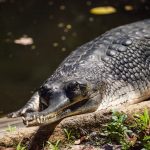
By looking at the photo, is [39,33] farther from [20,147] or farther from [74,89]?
[20,147]

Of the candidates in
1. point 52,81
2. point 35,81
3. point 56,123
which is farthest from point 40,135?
point 35,81

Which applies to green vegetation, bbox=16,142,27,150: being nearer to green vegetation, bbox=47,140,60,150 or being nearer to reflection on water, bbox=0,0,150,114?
green vegetation, bbox=47,140,60,150

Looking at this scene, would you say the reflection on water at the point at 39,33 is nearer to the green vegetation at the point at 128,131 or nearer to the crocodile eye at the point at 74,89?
the crocodile eye at the point at 74,89

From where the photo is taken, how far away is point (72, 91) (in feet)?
16.7

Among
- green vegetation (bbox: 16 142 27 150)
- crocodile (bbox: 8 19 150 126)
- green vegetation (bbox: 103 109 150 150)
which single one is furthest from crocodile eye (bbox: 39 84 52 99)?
green vegetation (bbox: 103 109 150 150)

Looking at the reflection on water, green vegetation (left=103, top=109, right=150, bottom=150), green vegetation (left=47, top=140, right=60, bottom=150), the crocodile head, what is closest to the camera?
green vegetation (left=103, top=109, right=150, bottom=150)

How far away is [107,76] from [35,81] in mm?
1869

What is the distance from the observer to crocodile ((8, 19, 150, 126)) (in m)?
5.05

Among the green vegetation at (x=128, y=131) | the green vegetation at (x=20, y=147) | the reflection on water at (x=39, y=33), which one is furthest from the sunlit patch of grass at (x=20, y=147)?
the reflection on water at (x=39, y=33)

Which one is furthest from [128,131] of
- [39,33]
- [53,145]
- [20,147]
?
[39,33]

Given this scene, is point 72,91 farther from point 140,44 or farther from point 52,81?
point 140,44

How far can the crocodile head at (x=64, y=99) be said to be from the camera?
15.6 feet

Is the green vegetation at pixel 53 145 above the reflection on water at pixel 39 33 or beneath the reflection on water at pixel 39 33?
beneath

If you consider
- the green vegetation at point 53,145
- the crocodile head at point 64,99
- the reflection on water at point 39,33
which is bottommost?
the green vegetation at point 53,145
